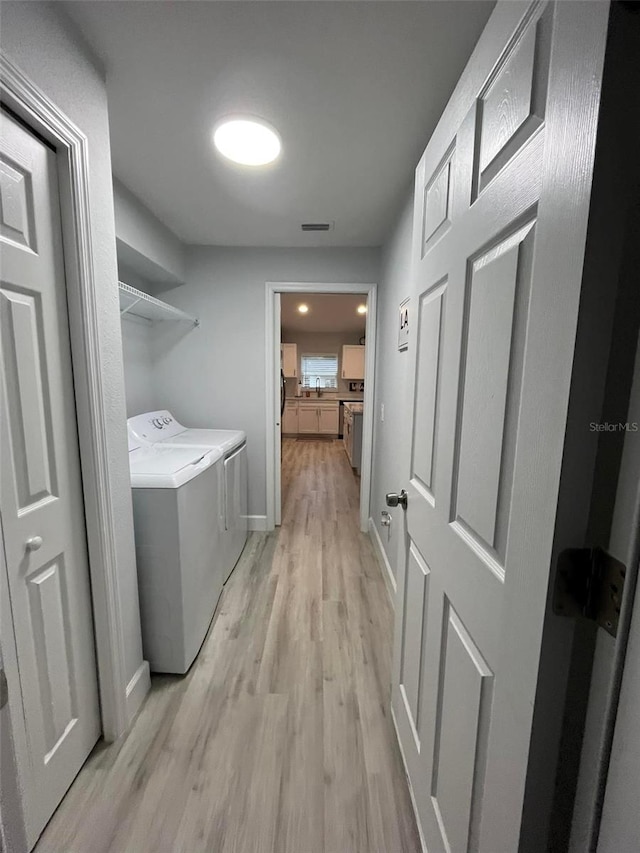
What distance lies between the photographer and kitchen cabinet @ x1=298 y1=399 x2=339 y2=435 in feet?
23.7

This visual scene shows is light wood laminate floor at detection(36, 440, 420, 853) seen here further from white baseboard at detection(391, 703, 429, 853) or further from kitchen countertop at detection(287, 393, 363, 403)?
kitchen countertop at detection(287, 393, 363, 403)

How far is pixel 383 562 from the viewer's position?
2.40 metres

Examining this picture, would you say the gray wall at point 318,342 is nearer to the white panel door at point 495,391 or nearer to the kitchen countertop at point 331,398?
the kitchen countertop at point 331,398

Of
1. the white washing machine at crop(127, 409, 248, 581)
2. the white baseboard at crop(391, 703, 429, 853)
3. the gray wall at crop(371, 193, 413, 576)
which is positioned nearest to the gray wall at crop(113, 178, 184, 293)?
the white washing machine at crop(127, 409, 248, 581)

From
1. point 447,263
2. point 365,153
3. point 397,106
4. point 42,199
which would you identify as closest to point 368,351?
point 365,153

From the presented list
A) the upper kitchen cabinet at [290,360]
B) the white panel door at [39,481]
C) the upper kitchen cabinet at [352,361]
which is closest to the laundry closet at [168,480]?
the white panel door at [39,481]

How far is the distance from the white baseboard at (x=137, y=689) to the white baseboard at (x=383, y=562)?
1.24 meters

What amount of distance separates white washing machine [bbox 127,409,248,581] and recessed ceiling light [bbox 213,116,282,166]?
1.46 meters

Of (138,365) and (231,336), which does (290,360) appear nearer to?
(231,336)

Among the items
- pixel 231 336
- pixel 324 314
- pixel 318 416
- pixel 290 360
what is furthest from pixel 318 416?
pixel 231 336

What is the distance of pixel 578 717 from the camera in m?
0.47

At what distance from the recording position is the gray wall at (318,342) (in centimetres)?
748

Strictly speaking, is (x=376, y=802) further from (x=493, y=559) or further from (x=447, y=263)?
(x=447, y=263)

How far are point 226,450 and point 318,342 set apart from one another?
5734mm
